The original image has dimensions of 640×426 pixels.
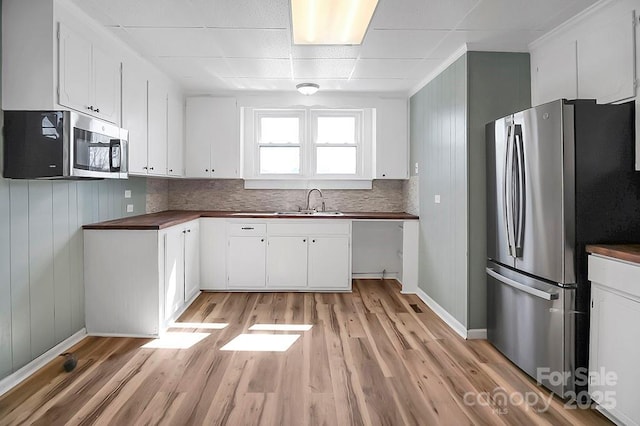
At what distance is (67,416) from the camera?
2121mm

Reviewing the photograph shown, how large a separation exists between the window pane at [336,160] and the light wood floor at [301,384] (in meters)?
2.35

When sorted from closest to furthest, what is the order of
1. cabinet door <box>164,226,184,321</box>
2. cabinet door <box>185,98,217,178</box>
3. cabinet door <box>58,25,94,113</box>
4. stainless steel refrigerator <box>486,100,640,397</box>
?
stainless steel refrigerator <box>486,100,640,397</box>
cabinet door <box>58,25,94,113</box>
cabinet door <box>164,226,184,321</box>
cabinet door <box>185,98,217,178</box>

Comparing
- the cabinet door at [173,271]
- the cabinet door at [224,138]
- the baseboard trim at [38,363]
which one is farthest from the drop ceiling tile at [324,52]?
the baseboard trim at [38,363]

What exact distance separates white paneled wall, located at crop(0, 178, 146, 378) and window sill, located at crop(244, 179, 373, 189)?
2189mm

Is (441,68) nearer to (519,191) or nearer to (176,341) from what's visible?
(519,191)

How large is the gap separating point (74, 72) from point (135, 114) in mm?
929

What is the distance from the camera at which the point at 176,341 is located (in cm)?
321

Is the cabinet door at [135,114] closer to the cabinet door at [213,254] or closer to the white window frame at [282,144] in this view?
the cabinet door at [213,254]

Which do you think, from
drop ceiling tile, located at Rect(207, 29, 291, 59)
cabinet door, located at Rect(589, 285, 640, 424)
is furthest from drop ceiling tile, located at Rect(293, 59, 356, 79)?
cabinet door, located at Rect(589, 285, 640, 424)

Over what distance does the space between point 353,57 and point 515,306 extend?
2.46 meters

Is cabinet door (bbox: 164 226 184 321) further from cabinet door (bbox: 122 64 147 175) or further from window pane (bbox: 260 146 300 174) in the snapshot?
window pane (bbox: 260 146 300 174)

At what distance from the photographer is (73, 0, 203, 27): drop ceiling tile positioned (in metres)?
2.63

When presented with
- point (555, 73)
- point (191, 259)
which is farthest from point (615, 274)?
point (191, 259)

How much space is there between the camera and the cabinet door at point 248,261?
4659 millimetres
